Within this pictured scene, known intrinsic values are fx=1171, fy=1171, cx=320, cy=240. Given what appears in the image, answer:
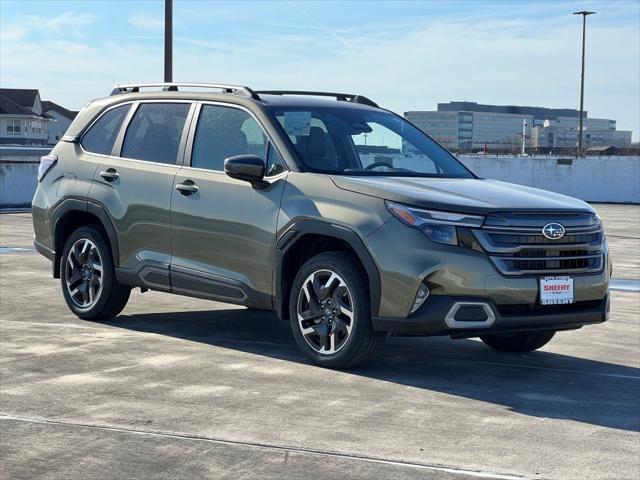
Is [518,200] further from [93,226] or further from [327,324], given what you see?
[93,226]

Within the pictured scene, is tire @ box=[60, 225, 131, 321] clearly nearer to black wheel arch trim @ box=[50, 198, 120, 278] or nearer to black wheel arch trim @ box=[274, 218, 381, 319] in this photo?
black wheel arch trim @ box=[50, 198, 120, 278]

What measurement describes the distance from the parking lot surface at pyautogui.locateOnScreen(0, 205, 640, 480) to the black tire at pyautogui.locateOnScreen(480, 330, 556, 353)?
94 mm

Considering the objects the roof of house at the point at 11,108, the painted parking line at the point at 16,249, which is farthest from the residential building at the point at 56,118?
the painted parking line at the point at 16,249

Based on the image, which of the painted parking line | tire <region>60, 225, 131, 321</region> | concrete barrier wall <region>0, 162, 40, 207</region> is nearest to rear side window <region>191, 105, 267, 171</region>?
tire <region>60, 225, 131, 321</region>

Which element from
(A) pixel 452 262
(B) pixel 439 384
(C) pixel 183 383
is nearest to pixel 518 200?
(A) pixel 452 262

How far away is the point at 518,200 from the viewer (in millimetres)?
7625

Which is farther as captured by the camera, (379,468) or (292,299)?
(292,299)

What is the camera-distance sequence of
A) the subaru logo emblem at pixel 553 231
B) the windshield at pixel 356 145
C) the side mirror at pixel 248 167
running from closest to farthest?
the subaru logo emblem at pixel 553 231 < the side mirror at pixel 248 167 < the windshield at pixel 356 145

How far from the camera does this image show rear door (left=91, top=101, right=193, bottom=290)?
9031 mm

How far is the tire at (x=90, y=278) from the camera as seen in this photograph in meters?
9.58

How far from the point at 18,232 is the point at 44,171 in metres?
10.8

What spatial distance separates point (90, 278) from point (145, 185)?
1.11 meters

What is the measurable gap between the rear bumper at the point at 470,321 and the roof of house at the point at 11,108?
100050 mm

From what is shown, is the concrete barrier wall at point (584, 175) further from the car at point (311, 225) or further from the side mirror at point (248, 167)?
the side mirror at point (248, 167)
